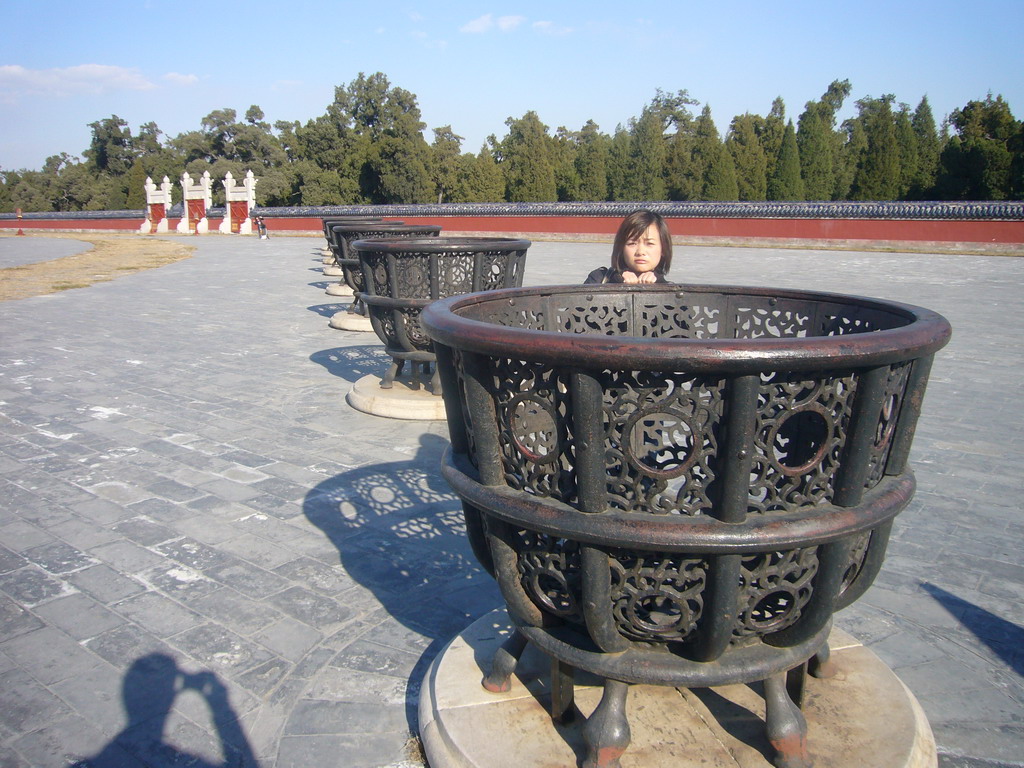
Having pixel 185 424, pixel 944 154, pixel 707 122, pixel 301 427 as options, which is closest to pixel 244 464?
pixel 301 427

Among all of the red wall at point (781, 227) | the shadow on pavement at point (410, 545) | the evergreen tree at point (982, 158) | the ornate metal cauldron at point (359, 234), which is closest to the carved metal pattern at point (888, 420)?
the shadow on pavement at point (410, 545)

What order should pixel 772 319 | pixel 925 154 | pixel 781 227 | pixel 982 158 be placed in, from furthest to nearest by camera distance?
1. pixel 925 154
2. pixel 982 158
3. pixel 781 227
4. pixel 772 319

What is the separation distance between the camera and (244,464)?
411 cm

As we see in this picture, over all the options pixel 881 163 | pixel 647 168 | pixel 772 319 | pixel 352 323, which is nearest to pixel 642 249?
pixel 772 319

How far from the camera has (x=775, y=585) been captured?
1.49 metres

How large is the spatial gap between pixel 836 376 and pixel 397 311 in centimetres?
371

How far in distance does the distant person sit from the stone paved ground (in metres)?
1.36

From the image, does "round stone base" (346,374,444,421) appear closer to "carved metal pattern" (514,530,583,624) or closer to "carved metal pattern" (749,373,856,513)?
"carved metal pattern" (514,530,583,624)

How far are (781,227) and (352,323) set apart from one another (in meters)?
15.0

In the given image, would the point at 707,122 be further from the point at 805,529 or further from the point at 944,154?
the point at 805,529

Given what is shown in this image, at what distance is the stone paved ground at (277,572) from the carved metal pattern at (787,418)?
3.33 feet

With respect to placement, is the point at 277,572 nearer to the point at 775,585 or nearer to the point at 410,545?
the point at 410,545

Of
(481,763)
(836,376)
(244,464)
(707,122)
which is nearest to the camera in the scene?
(836,376)

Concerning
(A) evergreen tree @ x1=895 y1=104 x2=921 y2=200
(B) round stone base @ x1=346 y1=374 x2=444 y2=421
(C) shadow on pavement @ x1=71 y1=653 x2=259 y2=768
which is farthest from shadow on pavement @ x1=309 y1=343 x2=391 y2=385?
(A) evergreen tree @ x1=895 y1=104 x2=921 y2=200
